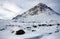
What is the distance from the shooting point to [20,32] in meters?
24.5

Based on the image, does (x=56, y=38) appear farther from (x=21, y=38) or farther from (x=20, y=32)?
(x=20, y=32)

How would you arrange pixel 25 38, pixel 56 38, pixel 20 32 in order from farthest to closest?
pixel 20 32, pixel 25 38, pixel 56 38

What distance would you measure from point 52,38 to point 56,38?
47cm

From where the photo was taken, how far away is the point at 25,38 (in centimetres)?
1994

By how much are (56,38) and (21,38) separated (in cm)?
547

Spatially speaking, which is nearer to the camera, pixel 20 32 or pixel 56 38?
pixel 56 38

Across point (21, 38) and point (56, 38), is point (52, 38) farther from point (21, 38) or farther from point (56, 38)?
point (21, 38)

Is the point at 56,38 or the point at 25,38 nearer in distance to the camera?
the point at 56,38

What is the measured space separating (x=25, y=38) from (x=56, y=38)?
506 cm

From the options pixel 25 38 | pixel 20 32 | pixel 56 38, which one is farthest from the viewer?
pixel 20 32

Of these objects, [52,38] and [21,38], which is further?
[21,38]

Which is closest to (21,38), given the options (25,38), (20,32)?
(25,38)

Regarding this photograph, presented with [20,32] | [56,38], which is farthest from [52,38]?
[20,32]

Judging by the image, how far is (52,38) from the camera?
16.6 m
